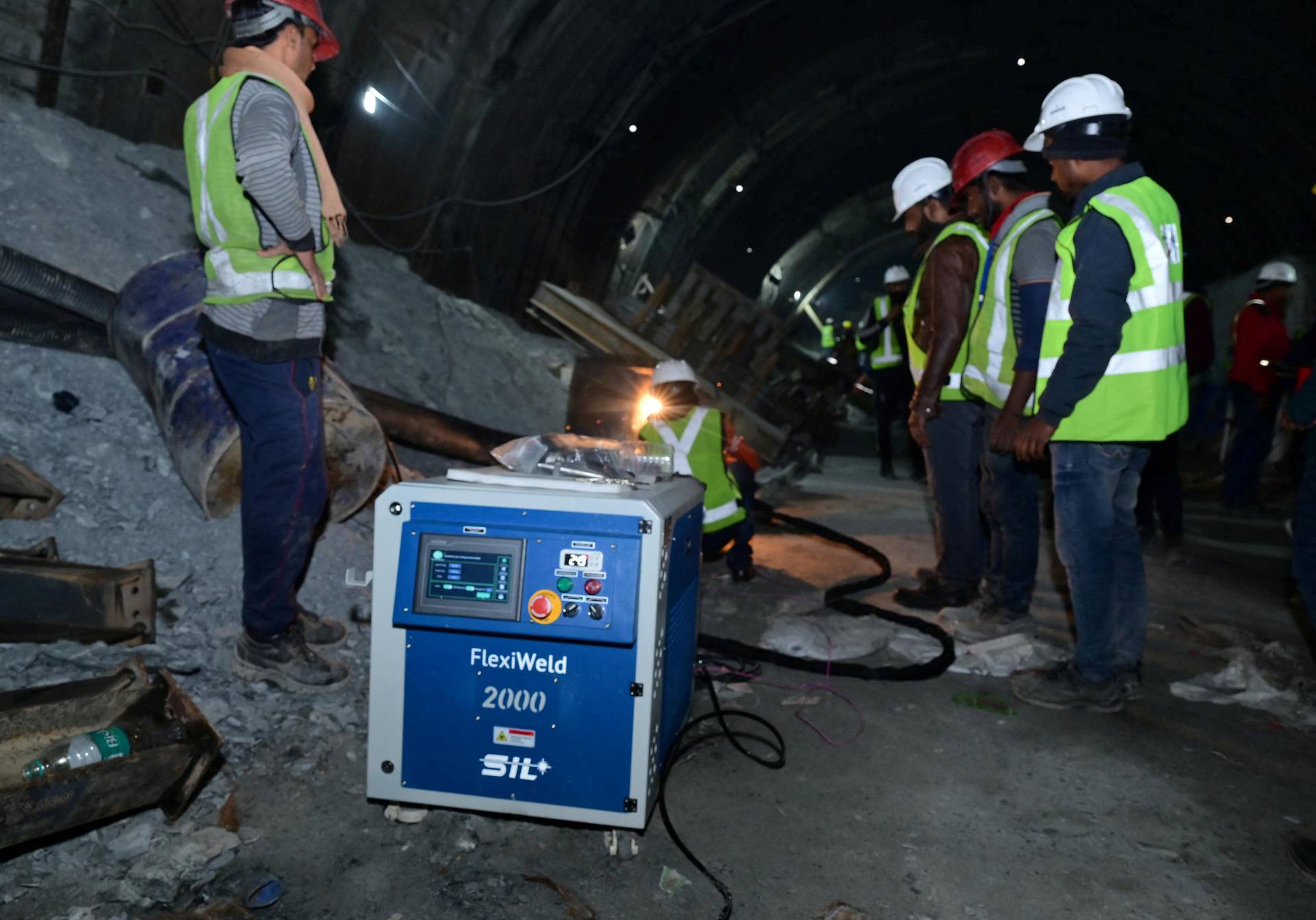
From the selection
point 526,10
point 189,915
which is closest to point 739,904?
point 189,915

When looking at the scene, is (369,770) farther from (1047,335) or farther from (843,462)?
(843,462)

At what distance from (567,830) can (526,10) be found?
6.37 m

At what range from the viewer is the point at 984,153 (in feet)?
13.3

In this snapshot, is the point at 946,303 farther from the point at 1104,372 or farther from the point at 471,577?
the point at 471,577

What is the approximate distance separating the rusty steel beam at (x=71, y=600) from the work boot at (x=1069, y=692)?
305cm

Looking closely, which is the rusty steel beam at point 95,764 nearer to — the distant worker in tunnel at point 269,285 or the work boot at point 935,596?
the distant worker in tunnel at point 269,285

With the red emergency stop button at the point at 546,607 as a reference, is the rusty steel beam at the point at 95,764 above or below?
below

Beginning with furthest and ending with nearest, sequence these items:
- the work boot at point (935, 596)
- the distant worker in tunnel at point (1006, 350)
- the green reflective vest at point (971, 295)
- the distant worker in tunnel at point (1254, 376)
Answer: the distant worker in tunnel at point (1254, 376) < the work boot at point (935, 596) < the green reflective vest at point (971, 295) < the distant worker in tunnel at point (1006, 350)

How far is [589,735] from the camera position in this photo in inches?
87.0

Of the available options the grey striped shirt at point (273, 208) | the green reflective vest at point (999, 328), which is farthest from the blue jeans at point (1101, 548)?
the grey striped shirt at point (273, 208)

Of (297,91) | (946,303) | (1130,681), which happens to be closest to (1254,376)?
(946,303)

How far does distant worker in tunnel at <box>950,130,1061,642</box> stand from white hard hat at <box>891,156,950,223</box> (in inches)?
7.2

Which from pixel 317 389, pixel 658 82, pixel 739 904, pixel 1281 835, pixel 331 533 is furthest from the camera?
pixel 658 82

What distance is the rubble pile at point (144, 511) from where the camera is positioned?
2162 millimetres
